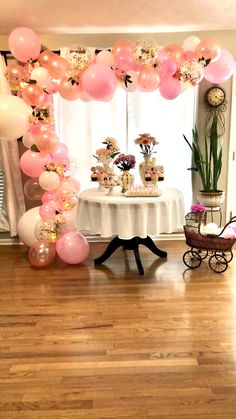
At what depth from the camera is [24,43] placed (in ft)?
10.2

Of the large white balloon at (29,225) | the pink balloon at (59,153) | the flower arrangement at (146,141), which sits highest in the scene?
→ the flower arrangement at (146,141)

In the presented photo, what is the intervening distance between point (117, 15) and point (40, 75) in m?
0.97

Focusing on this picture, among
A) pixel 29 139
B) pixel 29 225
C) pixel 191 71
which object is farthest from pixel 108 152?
pixel 29 225

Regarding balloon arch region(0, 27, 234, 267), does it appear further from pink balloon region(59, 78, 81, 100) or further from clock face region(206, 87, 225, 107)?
clock face region(206, 87, 225, 107)

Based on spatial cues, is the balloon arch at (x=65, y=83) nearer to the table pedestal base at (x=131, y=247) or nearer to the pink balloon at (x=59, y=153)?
the pink balloon at (x=59, y=153)


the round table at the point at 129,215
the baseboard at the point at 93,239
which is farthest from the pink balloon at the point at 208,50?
the baseboard at the point at 93,239

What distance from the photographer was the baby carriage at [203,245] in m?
3.24

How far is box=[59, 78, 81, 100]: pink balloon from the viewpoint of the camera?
125 inches

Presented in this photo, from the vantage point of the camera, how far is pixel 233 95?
4.04 meters

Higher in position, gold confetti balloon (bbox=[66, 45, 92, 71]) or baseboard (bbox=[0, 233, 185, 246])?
gold confetti balloon (bbox=[66, 45, 92, 71])

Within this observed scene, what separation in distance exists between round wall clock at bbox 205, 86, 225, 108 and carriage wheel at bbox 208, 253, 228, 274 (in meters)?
1.72

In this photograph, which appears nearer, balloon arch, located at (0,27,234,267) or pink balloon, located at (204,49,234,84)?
balloon arch, located at (0,27,234,267)

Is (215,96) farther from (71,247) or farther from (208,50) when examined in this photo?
(71,247)

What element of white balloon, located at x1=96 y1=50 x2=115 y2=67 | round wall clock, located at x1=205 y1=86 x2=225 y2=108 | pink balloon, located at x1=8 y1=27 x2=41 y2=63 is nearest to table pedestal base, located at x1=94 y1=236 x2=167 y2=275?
white balloon, located at x1=96 y1=50 x2=115 y2=67
